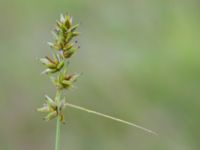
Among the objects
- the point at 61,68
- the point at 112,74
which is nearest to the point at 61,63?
the point at 61,68

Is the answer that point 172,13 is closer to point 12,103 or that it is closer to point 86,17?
point 86,17

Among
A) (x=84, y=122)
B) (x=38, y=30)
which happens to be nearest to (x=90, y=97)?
(x=84, y=122)

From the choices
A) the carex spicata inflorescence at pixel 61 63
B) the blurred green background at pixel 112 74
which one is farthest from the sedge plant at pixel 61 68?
the blurred green background at pixel 112 74

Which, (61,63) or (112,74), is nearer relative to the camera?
(61,63)

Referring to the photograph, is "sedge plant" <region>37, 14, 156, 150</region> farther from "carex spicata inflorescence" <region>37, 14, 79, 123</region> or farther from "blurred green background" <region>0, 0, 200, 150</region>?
"blurred green background" <region>0, 0, 200, 150</region>

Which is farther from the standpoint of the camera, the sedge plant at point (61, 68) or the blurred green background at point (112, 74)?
the blurred green background at point (112, 74)

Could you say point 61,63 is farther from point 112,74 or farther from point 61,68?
point 112,74

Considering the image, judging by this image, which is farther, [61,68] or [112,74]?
[112,74]

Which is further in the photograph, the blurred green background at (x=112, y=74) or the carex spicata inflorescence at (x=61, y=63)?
the blurred green background at (x=112, y=74)

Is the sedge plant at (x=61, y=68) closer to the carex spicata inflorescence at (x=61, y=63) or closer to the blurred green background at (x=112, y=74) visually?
the carex spicata inflorescence at (x=61, y=63)
